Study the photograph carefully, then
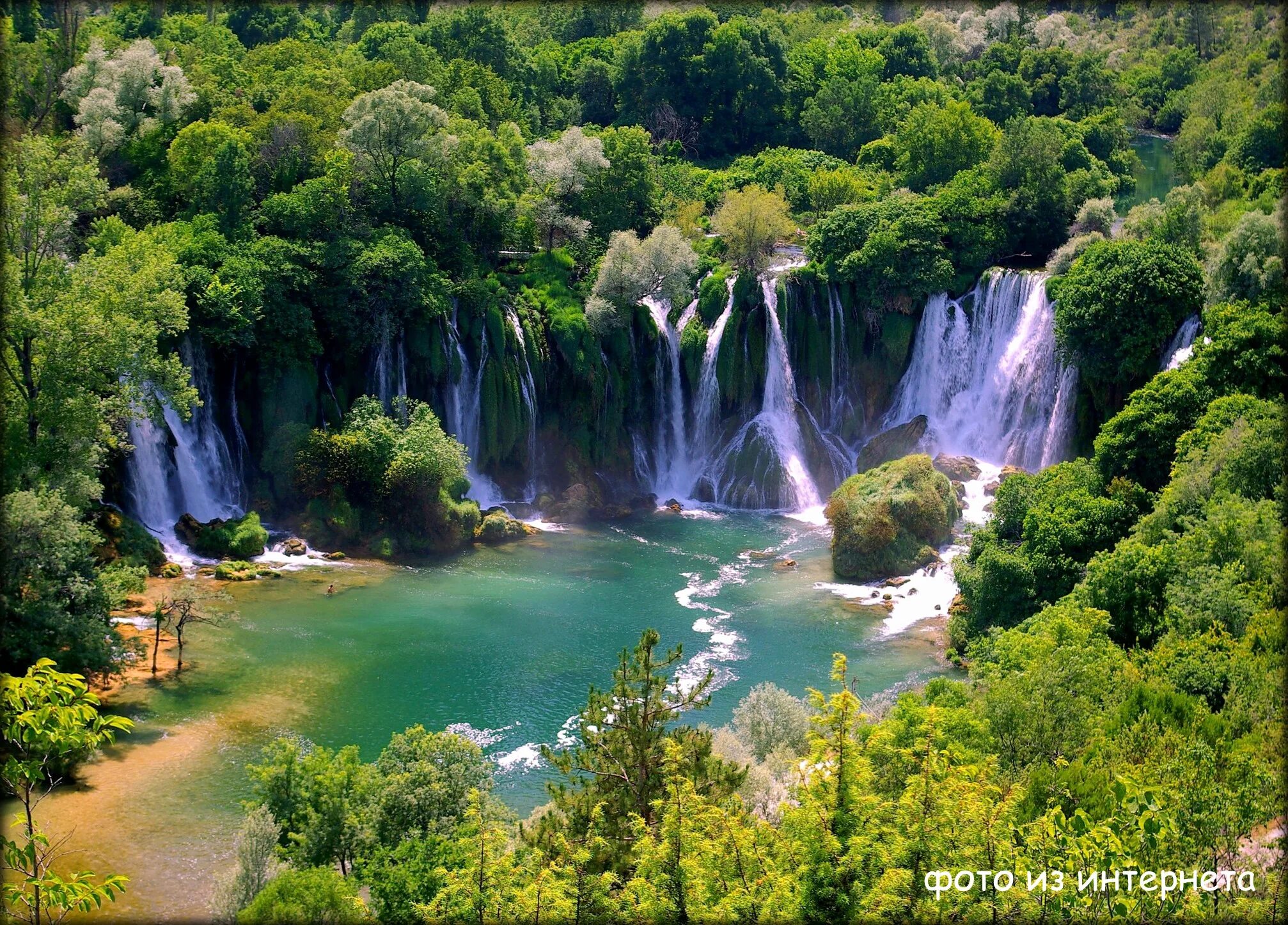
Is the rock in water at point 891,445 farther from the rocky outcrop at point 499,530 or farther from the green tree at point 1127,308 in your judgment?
the rocky outcrop at point 499,530

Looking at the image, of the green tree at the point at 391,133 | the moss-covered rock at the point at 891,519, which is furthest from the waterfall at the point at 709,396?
the green tree at the point at 391,133

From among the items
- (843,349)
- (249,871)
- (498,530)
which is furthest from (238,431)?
(249,871)

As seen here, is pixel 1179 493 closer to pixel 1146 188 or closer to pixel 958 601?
pixel 958 601

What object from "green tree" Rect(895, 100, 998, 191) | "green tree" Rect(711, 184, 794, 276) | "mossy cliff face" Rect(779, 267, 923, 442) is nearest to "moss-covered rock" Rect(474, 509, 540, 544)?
"mossy cliff face" Rect(779, 267, 923, 442)

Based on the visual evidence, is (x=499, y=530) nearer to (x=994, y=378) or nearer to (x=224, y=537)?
(x=224, y=537)

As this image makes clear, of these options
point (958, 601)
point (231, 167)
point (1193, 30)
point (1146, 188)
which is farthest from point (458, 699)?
point (1193, 30)
